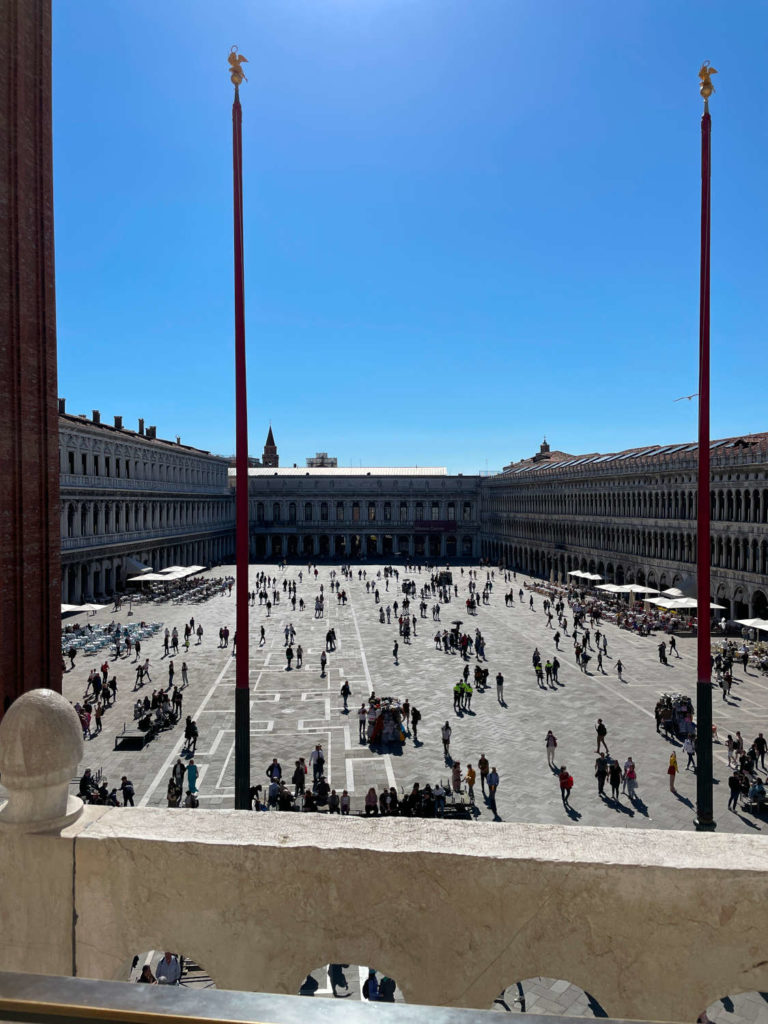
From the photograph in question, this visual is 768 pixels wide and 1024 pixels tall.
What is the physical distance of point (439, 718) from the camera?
76.4ft

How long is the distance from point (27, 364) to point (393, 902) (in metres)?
12.8

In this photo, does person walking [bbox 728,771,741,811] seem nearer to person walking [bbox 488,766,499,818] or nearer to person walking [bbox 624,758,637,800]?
person walking [bbox 624,758,637,800]

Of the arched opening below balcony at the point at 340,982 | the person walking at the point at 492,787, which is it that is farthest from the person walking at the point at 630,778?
the arched opening below balcony at the point at 340,982

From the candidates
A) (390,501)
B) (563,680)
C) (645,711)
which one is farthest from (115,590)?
(390,501)

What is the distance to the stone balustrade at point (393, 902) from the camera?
3.44m

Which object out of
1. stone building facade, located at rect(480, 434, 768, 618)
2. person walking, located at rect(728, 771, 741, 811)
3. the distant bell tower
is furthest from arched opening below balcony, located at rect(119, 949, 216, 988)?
the distant bell tower

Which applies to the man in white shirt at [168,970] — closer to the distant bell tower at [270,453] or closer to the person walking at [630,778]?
the person walking at [630,778]

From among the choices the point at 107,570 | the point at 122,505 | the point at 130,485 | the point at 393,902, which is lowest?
the point at 107,570

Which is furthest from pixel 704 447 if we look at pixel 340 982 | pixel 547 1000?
pixel 340 982

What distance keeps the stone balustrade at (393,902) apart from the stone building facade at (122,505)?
45.2 metres

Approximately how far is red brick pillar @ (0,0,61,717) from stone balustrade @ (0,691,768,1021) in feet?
33.3

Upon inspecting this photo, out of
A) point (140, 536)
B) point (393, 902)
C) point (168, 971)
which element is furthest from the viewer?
Result: point (140, 536)

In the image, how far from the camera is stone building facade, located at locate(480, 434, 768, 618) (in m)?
40.0

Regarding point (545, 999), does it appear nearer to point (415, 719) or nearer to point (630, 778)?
point (630, 778)
